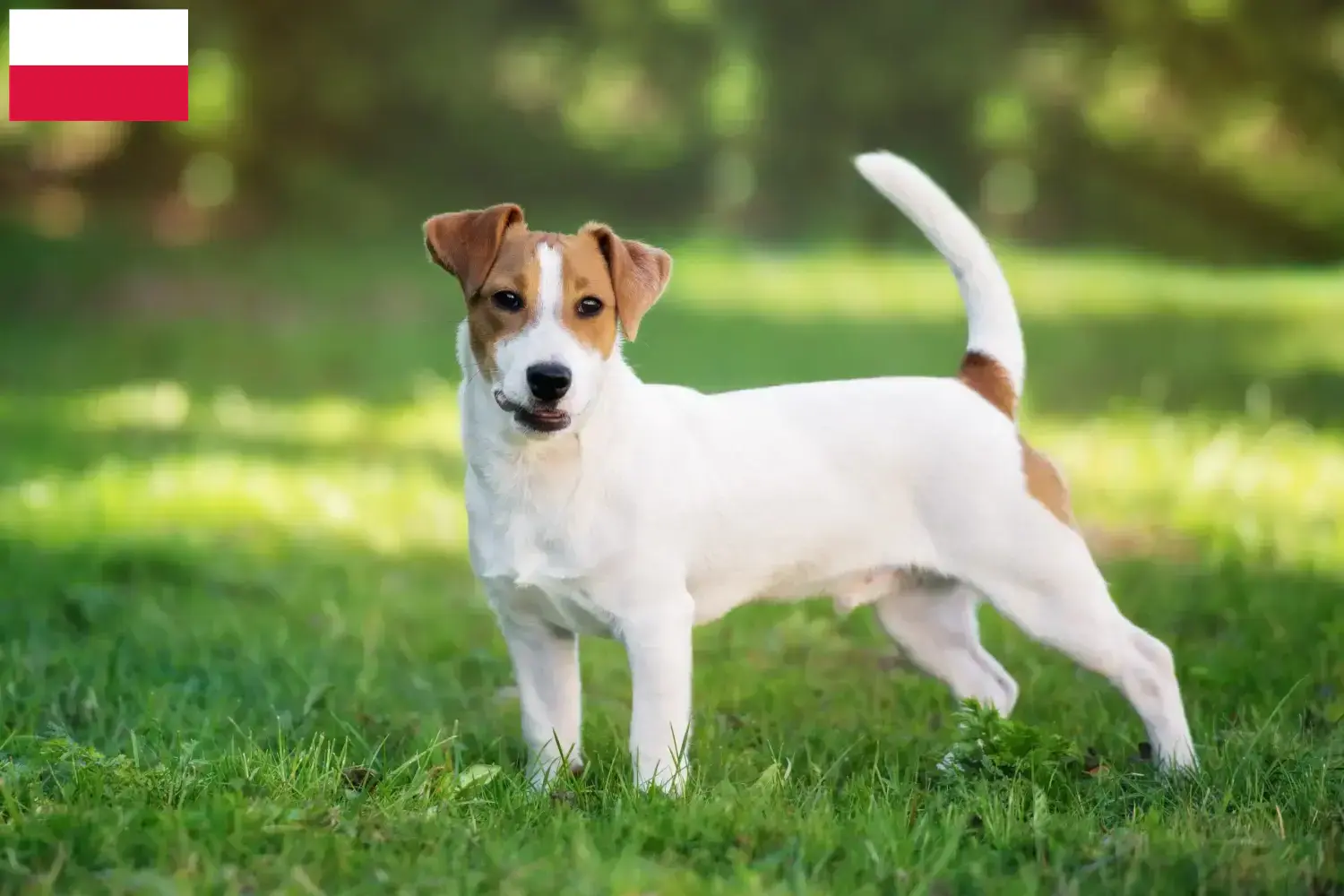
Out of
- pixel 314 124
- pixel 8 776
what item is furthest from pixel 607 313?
pixel 314 124

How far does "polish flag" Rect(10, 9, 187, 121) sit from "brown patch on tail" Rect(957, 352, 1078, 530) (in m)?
7.10

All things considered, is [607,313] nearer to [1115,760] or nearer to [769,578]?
[769,578]

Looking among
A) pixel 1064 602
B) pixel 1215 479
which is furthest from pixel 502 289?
pixel 1215 479

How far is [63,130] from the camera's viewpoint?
22.0 meters

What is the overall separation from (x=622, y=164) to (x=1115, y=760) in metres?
24.4

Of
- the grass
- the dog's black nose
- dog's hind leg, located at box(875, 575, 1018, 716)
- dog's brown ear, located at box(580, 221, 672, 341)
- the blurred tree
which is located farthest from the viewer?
the blurred tree

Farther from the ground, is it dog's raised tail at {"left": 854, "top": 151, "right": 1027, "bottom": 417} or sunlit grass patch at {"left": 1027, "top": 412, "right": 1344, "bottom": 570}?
dog's raised tail at {"left": 854, "top": 151, "right": 1027, "bottom": 417}

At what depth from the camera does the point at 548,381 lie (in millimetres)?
3900

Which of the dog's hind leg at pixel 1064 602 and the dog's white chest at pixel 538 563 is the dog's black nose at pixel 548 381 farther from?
the dog's hind leg at pixel 1064 602

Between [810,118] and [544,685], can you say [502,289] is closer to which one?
[544,685]

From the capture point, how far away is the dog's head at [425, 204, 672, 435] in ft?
12.9

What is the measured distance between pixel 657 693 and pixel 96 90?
12990mm

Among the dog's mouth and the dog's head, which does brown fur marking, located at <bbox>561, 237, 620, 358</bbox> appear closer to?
the dog's head

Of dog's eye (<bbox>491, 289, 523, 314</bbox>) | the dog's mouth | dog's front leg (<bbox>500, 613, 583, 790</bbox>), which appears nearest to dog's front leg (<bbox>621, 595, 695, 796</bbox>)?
dog's front leg (<bbox>500, 613, 583, 790</bbox>)
